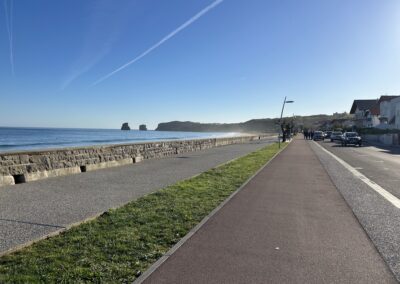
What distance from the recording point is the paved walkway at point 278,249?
158 inches

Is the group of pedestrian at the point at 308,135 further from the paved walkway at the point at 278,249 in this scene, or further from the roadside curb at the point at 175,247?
the roadside curb at the point at 175,247

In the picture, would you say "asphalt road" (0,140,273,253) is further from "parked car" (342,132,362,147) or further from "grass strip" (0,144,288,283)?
"parked car" (342,132,362,147)

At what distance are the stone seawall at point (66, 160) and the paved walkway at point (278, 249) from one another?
6154 millimetres

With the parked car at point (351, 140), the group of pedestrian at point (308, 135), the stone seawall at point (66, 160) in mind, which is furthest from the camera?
the group of pedestrian at point (308, 135)

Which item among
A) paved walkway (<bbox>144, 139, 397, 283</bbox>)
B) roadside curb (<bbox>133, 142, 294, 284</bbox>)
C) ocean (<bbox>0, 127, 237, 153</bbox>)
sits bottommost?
ocean (<bbox>0, 127, 237, 153</bbox>)

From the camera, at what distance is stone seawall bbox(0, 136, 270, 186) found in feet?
33.6

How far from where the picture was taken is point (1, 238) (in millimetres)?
5199

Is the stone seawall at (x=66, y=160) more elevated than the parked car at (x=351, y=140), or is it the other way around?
the stone seawall at (x=66, y=160)

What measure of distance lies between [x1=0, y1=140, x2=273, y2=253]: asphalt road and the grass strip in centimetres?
48

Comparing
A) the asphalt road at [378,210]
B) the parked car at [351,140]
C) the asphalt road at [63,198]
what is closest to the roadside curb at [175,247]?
the asphalt road at [63,198]

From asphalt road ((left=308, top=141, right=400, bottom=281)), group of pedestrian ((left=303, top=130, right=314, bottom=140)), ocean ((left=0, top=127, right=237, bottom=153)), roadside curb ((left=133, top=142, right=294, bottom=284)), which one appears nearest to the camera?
roadside curb ((left=133, top=142, right=294, bottom=284))

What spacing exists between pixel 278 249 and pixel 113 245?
2151 mm

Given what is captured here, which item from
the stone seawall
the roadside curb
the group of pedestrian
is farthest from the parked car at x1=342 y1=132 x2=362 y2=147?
the roadside curb

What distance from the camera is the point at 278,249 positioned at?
4895mm
